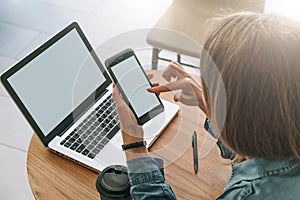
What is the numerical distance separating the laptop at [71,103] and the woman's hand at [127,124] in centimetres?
8

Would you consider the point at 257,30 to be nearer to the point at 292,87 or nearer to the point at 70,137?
the point at 292,87

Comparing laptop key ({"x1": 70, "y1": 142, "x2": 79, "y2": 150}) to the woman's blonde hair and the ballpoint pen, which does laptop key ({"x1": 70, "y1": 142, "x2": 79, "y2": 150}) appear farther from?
the woman's blonde hair

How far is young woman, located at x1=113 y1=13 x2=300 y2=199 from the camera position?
0.66m

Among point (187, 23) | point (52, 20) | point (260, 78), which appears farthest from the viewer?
point (52, 20)

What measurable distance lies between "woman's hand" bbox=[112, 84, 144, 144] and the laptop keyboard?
0.10 metres

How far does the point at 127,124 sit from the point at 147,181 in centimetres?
14

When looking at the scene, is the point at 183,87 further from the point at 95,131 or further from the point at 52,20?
the point at 52,20

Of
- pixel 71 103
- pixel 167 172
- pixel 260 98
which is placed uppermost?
pixel 260 98

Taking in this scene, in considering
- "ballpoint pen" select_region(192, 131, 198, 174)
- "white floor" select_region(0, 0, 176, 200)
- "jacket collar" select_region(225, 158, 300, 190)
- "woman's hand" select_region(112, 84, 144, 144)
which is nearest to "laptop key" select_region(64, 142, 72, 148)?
"woman's hand" select_region(112, 84, 144, 144)

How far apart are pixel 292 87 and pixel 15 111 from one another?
4.90ft

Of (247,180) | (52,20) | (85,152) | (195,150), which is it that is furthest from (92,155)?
(52,20)

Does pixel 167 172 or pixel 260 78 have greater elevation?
pixel 260 78

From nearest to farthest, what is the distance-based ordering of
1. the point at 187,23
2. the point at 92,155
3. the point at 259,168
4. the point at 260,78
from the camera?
the point at 260,78
the point at 259,168
the point at 92,155
the point at 187,23

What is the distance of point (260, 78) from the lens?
665 millimetres
